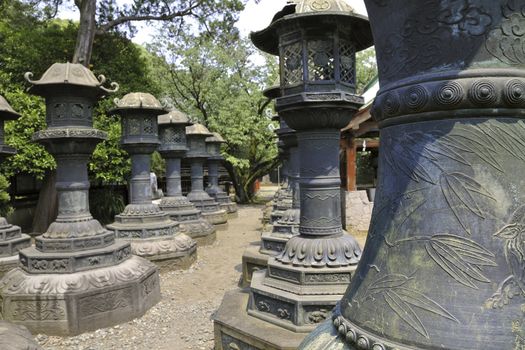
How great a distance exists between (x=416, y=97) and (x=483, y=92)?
0.55ft

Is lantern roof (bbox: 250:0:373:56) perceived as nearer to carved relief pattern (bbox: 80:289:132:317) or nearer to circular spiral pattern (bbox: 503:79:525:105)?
circular spiral pattern (bbox: 503:79:525:105)

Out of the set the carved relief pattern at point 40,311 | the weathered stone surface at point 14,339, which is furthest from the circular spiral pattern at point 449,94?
the carved relief pattern at point 40,311

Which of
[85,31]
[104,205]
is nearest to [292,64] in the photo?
[85,31]

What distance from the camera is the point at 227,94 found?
66.5 ft

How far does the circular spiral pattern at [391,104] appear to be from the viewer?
1.17 m

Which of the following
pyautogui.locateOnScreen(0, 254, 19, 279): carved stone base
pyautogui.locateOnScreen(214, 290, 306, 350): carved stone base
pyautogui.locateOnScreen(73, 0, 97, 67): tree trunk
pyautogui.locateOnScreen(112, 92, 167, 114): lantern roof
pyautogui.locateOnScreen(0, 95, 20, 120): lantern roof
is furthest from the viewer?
pyautogui.locateOnScreen(73, 0, 97, 67): tree trunk

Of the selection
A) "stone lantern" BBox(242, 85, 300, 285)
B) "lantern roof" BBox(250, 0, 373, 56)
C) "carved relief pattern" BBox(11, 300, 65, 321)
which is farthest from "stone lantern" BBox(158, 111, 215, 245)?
"lantern roof" BBox(250, 0, 373, 56)

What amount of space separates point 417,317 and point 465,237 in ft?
0.86

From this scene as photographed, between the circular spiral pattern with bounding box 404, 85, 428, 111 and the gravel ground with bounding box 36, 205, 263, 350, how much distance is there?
3910mm

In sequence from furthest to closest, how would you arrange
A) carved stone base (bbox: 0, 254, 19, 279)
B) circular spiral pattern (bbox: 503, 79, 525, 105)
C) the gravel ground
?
carved stone base (bbox: 0, 254, 19, 279) → the gravel ground → circular spiral pattern (bbox: 503, 79, 525, 105)

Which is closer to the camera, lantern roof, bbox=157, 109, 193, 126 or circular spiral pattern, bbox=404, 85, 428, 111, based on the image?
circular spiral pattern, bbox=404, 85, 428, 111

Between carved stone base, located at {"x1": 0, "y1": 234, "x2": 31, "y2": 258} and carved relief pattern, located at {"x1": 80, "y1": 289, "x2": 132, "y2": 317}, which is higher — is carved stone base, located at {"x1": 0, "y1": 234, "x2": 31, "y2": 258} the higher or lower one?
the higher one

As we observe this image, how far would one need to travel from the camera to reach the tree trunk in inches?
415

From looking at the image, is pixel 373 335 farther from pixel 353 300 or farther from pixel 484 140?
pixel 484 140
